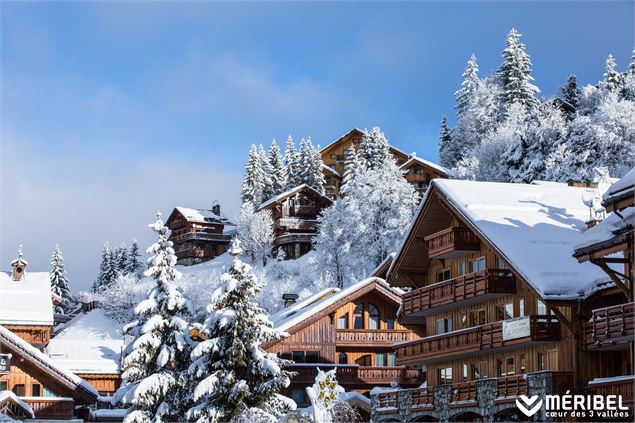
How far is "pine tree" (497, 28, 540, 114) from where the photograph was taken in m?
114

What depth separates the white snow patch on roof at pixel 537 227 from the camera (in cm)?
3975

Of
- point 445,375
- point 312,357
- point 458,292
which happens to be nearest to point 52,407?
point 312,357

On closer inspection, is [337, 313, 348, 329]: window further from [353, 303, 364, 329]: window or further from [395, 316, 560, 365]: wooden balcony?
[395, 316, 560, 365]: wooden balcony

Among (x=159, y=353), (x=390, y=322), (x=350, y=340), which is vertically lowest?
(x=159, y=353)

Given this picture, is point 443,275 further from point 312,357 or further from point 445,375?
point 312,357

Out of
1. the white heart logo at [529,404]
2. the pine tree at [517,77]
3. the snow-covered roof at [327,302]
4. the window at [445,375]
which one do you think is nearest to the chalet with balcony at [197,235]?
the pine tree at [517,77]

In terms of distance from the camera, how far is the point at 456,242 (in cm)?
4622

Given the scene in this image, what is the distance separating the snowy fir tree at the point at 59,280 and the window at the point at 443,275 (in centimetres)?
8223

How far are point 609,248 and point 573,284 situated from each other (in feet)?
24.1

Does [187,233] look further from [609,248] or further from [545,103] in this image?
[609,248]

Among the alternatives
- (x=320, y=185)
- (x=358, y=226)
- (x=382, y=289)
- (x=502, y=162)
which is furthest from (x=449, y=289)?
(x=320, y=185)

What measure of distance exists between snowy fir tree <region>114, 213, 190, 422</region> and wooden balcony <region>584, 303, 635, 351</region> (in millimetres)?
15864

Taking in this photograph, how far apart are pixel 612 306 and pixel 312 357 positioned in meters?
28.0

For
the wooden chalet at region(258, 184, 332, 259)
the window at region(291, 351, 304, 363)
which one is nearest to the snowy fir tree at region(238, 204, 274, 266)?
the wooden chalet at region(258, 184, 332, 259)
